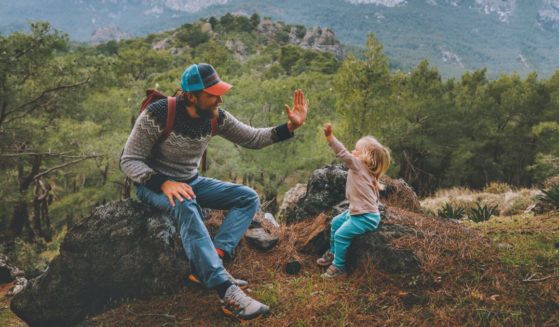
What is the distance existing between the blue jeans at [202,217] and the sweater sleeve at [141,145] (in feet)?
1.27

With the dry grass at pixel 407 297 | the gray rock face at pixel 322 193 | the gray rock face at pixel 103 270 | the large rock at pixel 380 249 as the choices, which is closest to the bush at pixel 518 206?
the gray rock face at pixel 322 193

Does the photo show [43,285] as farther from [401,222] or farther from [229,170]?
[229,170]

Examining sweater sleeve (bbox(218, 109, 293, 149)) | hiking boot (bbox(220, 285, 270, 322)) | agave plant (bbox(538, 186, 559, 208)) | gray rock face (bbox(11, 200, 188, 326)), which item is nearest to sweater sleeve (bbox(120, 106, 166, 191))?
gray rock face (bbox(11, 200, 188, 326))

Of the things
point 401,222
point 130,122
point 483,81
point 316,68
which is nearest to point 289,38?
point 316,68

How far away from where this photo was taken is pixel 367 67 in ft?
67.6

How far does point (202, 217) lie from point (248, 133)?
44.1 inches

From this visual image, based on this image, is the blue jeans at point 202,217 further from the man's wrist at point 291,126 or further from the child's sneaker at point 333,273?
the child's sneaker at point 333,273

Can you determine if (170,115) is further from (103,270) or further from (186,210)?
(103,270)

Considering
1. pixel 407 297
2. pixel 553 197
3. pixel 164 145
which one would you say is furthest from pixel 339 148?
pixel 553 197

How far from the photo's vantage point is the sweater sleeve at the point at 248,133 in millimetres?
4547

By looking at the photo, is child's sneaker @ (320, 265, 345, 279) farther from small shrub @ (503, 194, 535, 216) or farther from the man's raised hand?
small shrub @ (503, 194, 535, 216)

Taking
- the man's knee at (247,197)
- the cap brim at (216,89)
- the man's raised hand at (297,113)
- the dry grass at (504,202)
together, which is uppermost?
the cap brim at (216,89)

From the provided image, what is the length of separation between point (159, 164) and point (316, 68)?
56003 mm

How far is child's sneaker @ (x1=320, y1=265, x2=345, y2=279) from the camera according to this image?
4.18m
